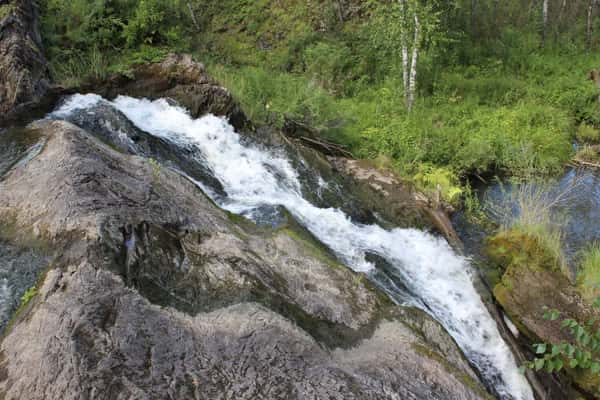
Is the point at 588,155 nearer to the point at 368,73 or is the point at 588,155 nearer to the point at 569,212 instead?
the point at 569,212

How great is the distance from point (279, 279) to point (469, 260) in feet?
14.0

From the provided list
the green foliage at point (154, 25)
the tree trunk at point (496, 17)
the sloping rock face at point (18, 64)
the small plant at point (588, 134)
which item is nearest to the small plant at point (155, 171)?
the sloping rock face at point (18, 64)

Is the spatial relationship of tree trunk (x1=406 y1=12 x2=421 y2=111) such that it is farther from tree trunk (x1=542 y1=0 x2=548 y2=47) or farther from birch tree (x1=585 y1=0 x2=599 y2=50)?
birch tree (x1=585 y1=0 x2=599 y2=50)

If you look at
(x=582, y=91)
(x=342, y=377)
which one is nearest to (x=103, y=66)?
(x=342, y=377)

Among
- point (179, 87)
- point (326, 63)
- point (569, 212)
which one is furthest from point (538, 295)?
point (326, 63)

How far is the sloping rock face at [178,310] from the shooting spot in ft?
10.5

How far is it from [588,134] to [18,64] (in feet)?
47.1

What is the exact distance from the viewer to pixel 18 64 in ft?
28.1

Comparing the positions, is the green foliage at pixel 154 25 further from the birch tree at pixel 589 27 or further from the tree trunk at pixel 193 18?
the birch tree at pixel 589 27

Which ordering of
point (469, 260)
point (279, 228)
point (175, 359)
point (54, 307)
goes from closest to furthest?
point (175, 359), point (54, 307), point (279, 228), point (469, 260)

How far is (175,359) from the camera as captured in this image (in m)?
3.34

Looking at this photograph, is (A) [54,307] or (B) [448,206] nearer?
(A) [54,307]

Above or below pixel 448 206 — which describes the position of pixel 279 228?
above

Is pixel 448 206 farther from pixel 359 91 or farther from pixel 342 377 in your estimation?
pixel 342 377
